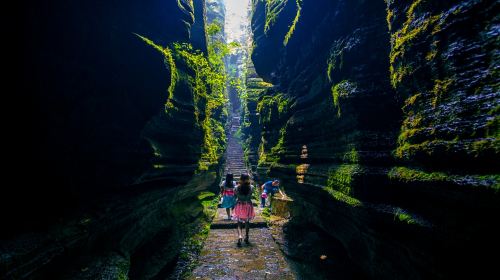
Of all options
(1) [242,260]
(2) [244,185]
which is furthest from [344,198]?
(2) [244,185]

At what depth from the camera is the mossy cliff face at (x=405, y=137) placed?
2.32 m

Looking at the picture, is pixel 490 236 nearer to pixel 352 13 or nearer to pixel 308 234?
pixel 352 13

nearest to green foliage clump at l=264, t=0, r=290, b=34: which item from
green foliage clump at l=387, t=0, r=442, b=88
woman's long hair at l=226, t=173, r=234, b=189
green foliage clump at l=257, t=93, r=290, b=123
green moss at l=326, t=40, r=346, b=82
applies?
green foliage clump at l=257, t=93, r=290, b=123

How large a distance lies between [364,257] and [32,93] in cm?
589

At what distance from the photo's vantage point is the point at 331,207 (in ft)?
17.7

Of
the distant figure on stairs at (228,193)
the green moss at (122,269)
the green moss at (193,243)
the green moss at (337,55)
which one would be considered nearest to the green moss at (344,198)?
the green moss at (337,55)

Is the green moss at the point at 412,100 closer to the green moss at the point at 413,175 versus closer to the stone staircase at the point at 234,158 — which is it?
the green moss at the point at 413,175

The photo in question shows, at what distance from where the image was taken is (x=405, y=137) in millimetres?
3391

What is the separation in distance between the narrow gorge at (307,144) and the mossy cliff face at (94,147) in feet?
0.07

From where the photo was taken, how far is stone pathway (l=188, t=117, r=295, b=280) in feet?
18.3

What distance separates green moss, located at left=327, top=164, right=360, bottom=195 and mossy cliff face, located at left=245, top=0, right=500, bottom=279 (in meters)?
0.03

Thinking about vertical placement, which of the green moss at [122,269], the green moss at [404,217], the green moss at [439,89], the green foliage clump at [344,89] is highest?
the green foliage clump at [344,89]

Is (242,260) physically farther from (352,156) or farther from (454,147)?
(454,147)

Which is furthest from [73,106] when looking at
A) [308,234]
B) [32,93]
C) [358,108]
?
[308,234]
